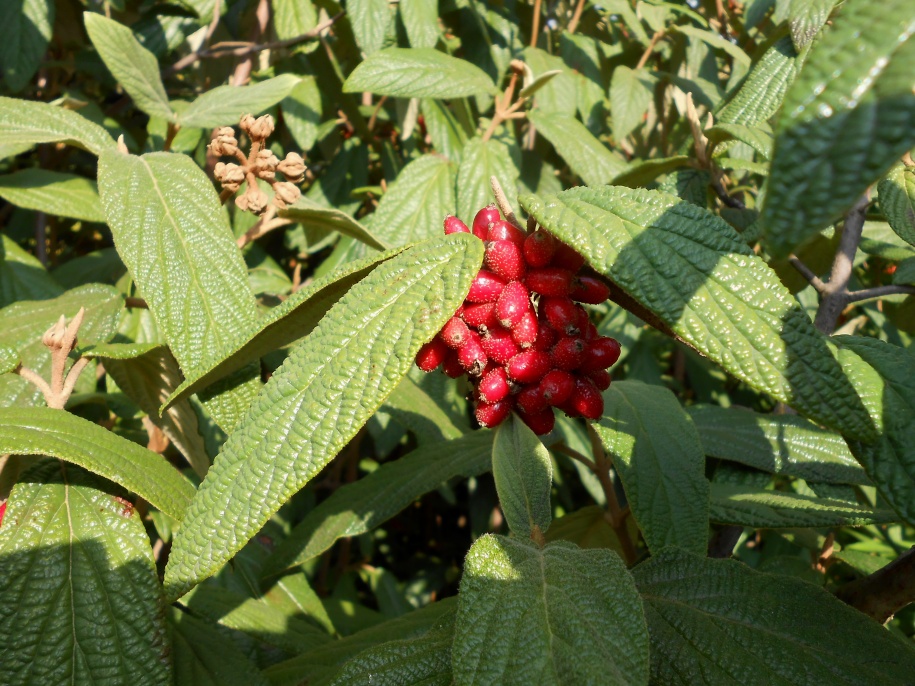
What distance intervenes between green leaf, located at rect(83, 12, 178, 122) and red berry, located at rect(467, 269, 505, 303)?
1100 millimetres

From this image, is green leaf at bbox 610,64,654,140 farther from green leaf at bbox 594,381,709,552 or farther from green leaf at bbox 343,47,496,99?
green leaf at bbox 594,381,709,552

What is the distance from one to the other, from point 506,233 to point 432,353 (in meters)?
0.17

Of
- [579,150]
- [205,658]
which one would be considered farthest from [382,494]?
[579,150]

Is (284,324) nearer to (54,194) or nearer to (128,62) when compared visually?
(128,62)

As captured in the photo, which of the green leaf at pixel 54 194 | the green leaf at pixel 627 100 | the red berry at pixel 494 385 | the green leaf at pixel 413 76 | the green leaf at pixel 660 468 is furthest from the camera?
the green leaf at pixel 627 100

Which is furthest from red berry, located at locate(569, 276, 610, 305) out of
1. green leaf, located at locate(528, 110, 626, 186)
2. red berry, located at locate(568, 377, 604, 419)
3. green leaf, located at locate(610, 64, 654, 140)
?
green leaf, located at locate(610, 64, 654, 140)

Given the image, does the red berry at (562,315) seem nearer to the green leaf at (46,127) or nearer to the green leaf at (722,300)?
the green leaf at (722,300)

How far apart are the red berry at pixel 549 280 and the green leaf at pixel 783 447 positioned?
65 cm

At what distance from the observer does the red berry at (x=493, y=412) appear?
93 centimetres

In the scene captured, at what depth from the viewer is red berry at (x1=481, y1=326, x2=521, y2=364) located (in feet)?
2.89

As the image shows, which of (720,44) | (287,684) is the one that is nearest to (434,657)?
(287,684)

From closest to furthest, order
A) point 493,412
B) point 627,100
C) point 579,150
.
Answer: point 493,412
point 579,150
point 627,100

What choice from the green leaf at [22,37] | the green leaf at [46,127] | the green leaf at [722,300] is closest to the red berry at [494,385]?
the green leaf at [722,300]

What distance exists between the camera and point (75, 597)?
0.89 m
